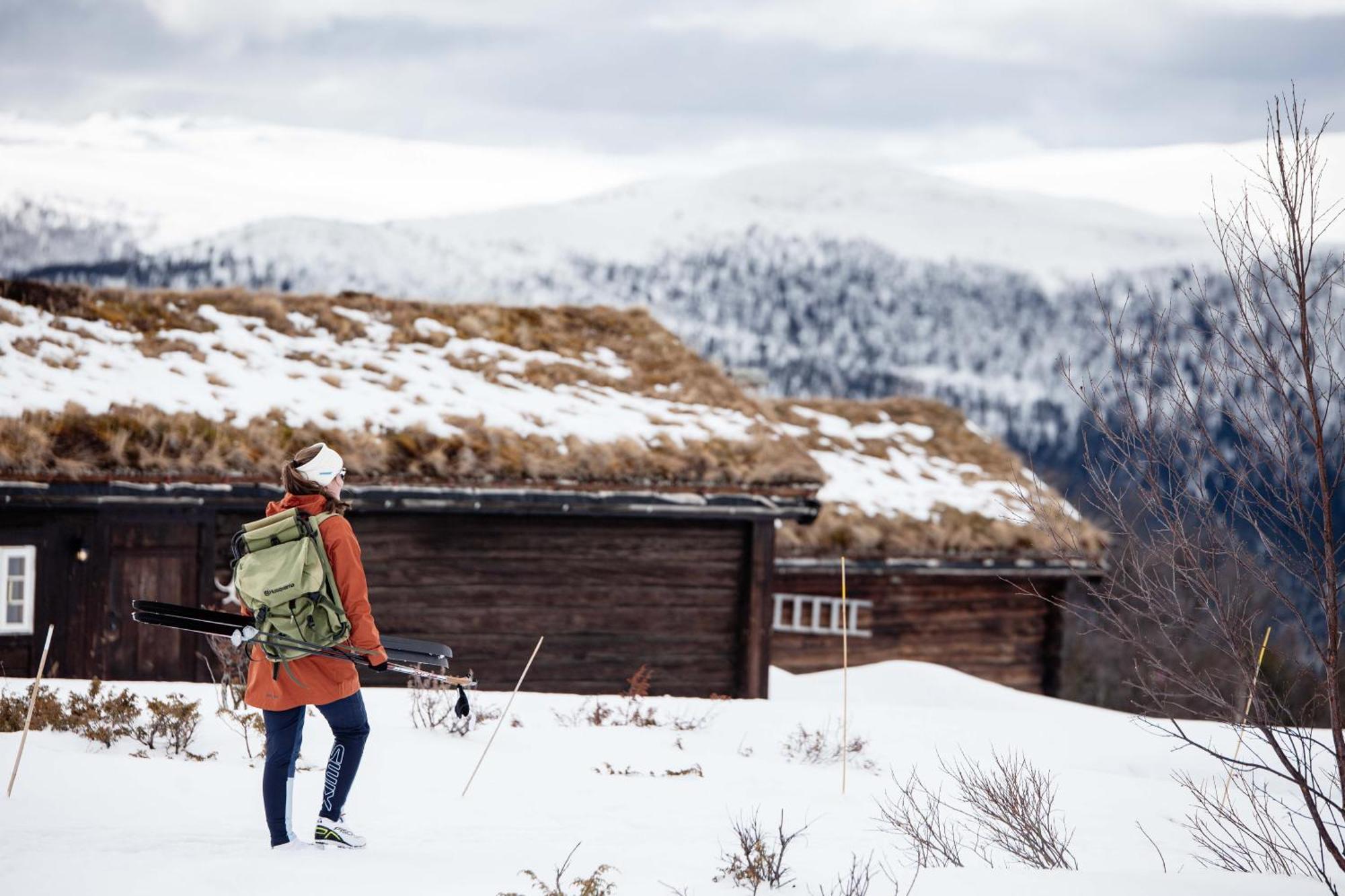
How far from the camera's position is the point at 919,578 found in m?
15.8

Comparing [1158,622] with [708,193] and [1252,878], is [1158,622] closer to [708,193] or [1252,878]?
[1252,878]

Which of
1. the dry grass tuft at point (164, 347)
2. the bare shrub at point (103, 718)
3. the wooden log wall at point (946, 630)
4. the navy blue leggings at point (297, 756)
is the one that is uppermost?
the dry grass tuft at point (164, 347)

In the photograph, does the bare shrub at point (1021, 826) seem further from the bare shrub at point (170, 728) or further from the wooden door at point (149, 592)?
the wooden door at point (149, 592)

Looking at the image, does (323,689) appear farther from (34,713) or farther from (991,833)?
(991,833)

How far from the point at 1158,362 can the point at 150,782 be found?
5098mm

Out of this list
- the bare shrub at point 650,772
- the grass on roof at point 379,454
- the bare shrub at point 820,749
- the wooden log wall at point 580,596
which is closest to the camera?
the bare shrub at point 650,772

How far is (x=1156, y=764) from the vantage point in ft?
28.5

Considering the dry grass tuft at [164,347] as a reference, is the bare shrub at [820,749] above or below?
below

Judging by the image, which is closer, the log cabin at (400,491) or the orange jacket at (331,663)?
the orange jacket at (331,663)

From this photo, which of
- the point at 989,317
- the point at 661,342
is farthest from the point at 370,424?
the point at 989,317

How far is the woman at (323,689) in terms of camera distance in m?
4.46

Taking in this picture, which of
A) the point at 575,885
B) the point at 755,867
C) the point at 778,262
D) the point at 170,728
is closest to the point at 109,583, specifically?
the point at 170,728

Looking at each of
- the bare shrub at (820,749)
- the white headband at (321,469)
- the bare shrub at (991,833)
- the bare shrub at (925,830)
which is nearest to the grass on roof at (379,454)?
the bare shrub at (820,749)

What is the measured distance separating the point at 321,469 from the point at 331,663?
2.43 ft
